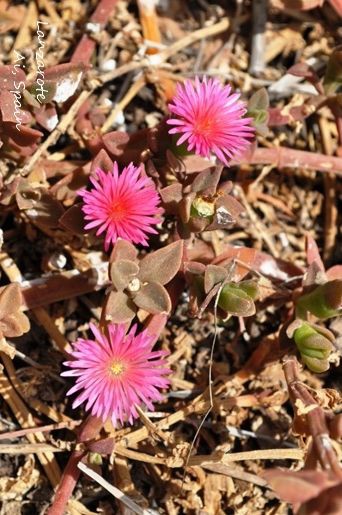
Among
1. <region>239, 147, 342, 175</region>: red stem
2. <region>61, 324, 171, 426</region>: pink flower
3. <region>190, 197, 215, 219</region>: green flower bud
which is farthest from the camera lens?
<region>239, 147, 342, 175</region>: red stem

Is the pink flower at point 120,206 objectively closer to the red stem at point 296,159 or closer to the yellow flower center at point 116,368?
the yellow flower center at point 116,368

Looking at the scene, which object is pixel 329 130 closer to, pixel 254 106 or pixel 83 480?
pixel 254 106

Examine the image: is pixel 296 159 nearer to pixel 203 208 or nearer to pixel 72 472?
pixel 203 208

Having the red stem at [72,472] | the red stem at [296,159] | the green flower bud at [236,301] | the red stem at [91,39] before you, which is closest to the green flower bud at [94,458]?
the red stem at [72,472]

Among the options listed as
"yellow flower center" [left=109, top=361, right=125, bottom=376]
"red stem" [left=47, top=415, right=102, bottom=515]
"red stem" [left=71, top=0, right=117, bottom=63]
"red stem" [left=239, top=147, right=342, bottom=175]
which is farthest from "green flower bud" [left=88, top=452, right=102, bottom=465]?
"red stem" [left=71, top=0, right=117, bottom=63]

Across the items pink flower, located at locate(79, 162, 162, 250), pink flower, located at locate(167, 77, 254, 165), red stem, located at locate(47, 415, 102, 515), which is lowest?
red stem, located at locate(47, 415, 102, 515)

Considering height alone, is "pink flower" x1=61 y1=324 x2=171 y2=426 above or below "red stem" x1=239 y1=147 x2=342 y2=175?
below

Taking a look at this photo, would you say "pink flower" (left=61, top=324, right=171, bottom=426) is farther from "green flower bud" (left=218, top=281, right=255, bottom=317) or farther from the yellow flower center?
"green flower bud" (left=218, top=281, right=255, bottom=317)
